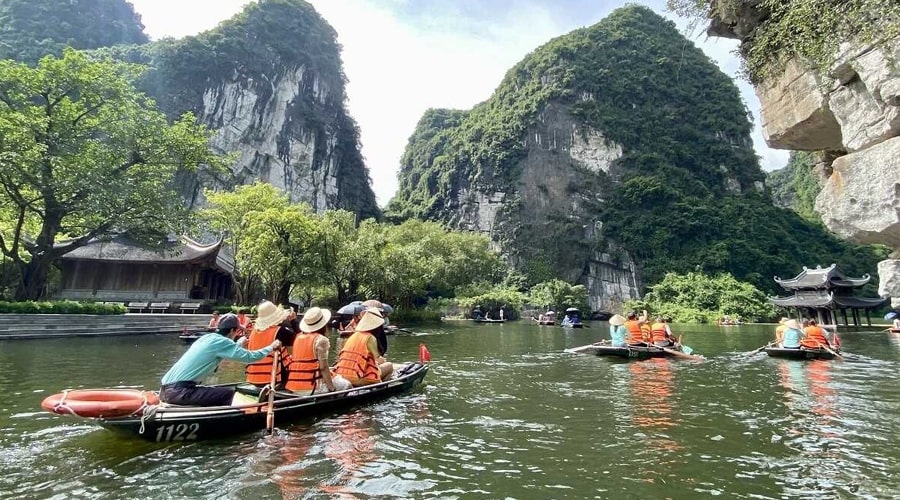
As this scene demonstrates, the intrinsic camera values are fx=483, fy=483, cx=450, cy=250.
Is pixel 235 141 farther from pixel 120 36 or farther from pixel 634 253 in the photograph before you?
pixel 634 253

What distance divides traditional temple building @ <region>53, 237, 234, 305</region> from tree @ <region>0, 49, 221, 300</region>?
19.9 ft

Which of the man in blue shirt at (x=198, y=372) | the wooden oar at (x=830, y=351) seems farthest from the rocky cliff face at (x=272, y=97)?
the wooden oar at (x=830, y=351)

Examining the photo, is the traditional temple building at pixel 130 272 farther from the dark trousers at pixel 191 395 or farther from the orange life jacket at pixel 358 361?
the dark trousers at pixel 191 395

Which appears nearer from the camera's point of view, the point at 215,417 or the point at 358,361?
the point at 215,417

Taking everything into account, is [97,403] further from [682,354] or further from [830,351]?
[830,351]

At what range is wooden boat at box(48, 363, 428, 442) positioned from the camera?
219 inches

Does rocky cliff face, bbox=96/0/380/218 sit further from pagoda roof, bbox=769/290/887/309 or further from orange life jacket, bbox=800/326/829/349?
pagoda roof, bbox=769/290/887/309

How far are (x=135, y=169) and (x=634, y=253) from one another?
2283 inches

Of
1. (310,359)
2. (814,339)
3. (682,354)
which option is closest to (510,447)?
(310,359)

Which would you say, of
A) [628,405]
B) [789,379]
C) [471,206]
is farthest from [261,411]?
[471,206]

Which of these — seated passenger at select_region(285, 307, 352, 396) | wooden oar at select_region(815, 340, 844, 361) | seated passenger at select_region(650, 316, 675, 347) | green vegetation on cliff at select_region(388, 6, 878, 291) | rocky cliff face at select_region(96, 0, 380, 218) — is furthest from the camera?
green vegetation on cliff at select_region(388, 6, 878, 291)

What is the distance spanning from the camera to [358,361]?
28.3 feet

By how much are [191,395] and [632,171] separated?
7304cm

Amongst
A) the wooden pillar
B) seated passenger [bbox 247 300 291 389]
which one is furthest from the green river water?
the wooden pillar
